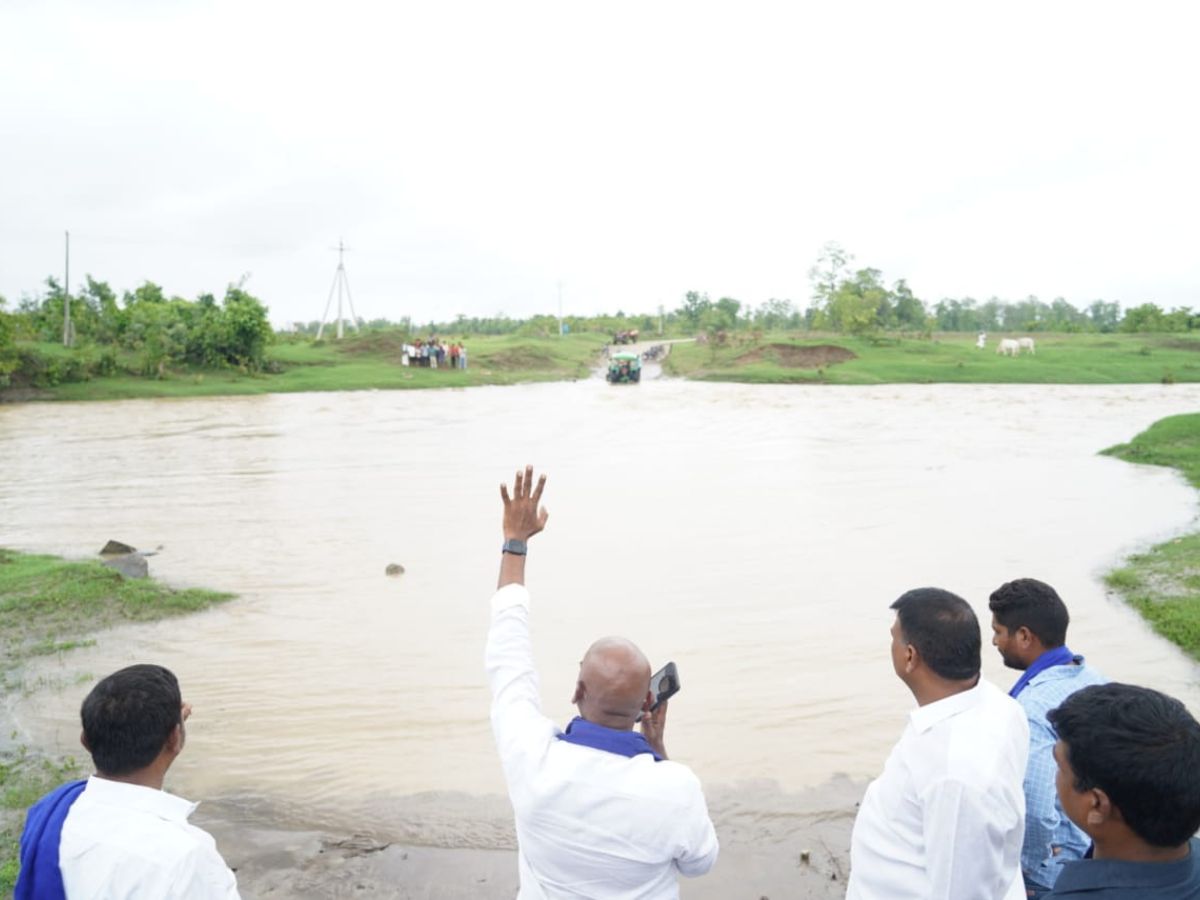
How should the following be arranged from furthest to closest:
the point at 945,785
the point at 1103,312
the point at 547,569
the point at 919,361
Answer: the point at 1103,312
the point at 919,361
the point at 547,569
the point at 945,785

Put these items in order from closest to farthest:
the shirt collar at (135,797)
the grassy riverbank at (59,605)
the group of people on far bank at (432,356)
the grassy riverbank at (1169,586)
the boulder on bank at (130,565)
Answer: the shirt collar at (135,797) < the grassy riverbank at (59,605) < the grassy riverbank at (1169,586) < the boulder on bank at (130,565) < the group of people on far bank at (432,356)

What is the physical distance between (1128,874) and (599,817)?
116 cm

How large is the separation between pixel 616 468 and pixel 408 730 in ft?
41.2

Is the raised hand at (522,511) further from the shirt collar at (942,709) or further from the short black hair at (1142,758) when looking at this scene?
the short black hair at (1142,758)

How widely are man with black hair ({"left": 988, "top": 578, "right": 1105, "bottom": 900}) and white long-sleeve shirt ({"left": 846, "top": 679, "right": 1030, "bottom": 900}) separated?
0.43 metres

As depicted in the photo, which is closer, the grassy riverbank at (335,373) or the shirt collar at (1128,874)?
the shirt collar at (1128,874)

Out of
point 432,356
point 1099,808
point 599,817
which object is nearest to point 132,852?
point 599,817

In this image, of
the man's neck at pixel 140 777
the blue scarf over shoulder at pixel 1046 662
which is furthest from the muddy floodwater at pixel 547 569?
the man's neck at pixel 140 777

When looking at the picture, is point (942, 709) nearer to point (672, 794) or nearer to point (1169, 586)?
point (672, 794)

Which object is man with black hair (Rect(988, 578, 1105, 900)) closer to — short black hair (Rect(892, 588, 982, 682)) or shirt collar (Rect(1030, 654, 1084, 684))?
shirt collar (Rect(1030, 654, 1084, 684))

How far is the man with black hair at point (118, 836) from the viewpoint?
86.9 inches

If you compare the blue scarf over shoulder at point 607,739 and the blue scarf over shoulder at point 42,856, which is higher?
the blue scarf over shoulder at point 607,739

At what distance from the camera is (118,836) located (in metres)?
2.24

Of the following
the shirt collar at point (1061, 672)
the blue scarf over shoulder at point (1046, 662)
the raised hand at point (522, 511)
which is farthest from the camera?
the blue scarf over shoulder at point (1046, 662)
